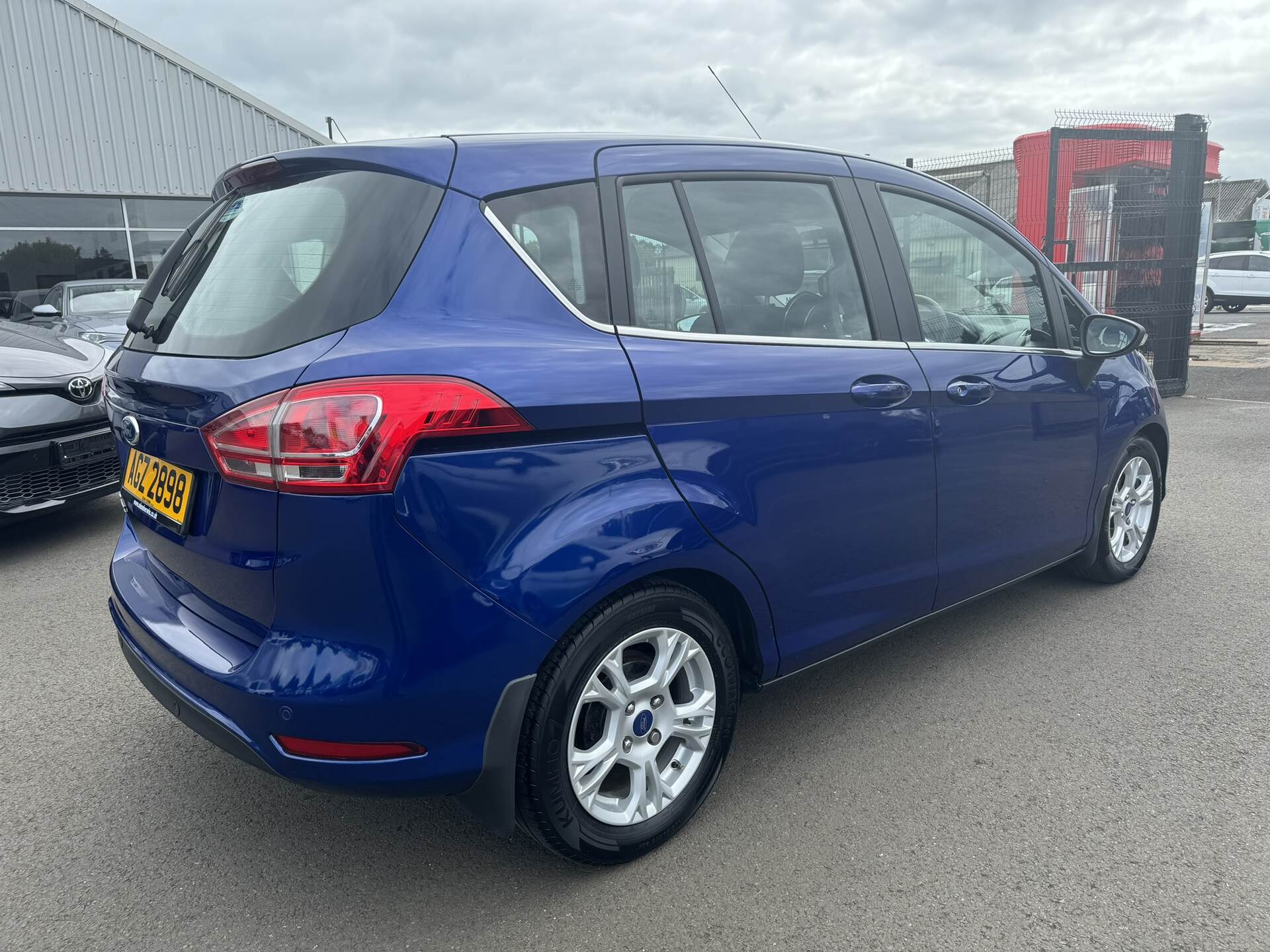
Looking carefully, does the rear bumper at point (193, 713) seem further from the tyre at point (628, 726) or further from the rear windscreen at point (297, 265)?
the rear windscreen at point (297, 265)

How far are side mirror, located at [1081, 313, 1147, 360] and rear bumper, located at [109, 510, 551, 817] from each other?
2648 millimetres

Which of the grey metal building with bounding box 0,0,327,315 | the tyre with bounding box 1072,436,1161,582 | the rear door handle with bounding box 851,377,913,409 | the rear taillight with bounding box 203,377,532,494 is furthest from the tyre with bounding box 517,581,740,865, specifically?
the grey metal building with bounding box 0,0,327,315

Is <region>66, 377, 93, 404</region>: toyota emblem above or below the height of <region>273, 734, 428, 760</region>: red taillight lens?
above

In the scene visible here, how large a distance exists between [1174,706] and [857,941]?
65.5 inches

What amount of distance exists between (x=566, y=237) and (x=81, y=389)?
4.03m

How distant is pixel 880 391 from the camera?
2.71 meters

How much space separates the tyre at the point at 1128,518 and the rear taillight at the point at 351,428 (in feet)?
10.2

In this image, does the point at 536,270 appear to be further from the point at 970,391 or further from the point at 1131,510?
the point at 1131,510

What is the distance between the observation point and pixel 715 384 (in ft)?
7.54

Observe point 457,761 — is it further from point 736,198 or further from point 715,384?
point 736,198

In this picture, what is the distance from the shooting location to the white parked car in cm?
2388

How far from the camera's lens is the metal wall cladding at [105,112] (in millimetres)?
15375

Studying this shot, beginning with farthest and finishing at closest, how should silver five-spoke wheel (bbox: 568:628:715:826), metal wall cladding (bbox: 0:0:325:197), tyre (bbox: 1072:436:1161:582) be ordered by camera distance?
1. metal wall cladding (bbox: 0:0:325:197)
2. tyre (bbox: 1072:436:1161:582)
3. silver five-spoke wheel (bbox: 568:628:715:826)

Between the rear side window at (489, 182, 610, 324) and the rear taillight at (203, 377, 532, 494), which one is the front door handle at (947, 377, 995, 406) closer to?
the rear side window at (489, 182, 610, 324)
